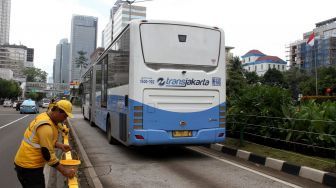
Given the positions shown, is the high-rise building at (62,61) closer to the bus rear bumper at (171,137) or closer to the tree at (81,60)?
the tree at (81,60)

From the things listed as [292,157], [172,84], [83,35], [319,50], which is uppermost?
[83,35]

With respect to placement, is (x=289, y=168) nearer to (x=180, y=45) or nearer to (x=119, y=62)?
(x=180, y=45)

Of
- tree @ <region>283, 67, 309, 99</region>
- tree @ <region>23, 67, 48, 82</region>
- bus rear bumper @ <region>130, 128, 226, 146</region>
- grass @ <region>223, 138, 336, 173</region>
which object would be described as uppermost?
tree @ <region>23, 67, 48, 82</region>

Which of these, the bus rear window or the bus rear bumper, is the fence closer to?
the bus rear bumper

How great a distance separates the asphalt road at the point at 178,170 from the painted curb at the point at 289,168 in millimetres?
164

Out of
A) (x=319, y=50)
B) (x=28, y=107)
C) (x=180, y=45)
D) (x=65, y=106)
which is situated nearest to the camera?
(x=65, y=106)

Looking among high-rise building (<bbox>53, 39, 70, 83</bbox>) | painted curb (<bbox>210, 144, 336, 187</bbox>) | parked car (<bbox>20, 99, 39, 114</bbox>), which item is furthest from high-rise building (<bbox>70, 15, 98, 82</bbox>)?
painted curb (<bbox>210, 144, 336, 187</bbox>)

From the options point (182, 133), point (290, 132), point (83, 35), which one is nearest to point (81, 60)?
point (83, 35)

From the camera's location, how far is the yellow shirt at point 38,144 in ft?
12.9

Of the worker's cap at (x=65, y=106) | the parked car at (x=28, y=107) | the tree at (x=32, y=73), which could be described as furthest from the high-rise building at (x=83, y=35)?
the worker's cap at (x=65, y=106)

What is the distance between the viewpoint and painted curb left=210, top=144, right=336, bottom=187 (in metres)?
7.28

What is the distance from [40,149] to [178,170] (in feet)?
16.3

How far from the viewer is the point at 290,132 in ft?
33.0

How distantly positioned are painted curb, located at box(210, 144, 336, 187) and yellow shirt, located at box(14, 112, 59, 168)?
5350 mm
